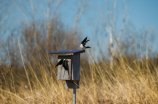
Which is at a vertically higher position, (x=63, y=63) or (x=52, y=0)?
(x=52, y=0)

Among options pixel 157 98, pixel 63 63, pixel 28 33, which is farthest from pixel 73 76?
pixel 28 33

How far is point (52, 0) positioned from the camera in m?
9.87

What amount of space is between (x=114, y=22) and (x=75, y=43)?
236 centimetres

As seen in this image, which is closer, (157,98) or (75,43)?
(157,98)

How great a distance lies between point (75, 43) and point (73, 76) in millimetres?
8336

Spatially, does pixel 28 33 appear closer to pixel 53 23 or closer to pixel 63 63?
pixel 53 23

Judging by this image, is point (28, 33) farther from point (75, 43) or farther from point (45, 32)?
point (75, 43)

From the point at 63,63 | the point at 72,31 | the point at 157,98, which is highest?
the point at 72,31

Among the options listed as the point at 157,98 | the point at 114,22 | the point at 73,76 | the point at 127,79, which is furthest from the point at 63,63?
the point at 114,22

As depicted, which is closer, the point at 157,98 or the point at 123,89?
the point at 157,98

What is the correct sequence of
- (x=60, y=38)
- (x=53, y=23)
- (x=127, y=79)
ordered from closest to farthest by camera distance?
1. (x=127, y=79)
2. (x=53, y=23)
3. (x=60, y=38)

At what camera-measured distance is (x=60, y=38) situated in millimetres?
10250

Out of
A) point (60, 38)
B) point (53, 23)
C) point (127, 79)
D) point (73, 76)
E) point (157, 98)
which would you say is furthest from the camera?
point (60, 38)

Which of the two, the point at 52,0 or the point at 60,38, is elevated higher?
Answer: the point at 52,0
